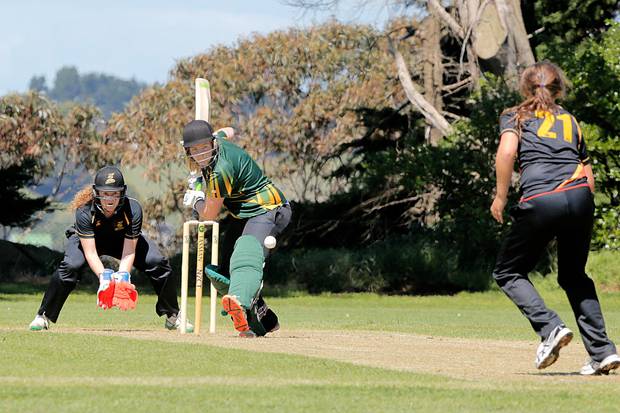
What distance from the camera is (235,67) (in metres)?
40.6

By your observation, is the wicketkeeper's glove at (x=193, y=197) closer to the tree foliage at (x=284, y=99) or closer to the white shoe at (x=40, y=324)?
the white shoe at (x=40, y=324)

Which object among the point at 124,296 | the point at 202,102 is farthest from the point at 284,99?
the point at 124,296

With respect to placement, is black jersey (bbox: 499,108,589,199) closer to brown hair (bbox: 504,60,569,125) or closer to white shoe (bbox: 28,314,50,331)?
brown hair (bbox: 504,60,569,125)

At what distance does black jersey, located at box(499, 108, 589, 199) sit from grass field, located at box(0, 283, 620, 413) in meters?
1.32

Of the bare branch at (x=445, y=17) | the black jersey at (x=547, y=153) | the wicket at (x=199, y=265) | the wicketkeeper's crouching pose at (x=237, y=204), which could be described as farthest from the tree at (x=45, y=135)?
the black jersey at (x=547, y=153)

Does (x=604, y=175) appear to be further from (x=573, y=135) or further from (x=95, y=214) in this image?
(x=573, y=135)

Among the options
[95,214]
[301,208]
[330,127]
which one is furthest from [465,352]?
[330,127]

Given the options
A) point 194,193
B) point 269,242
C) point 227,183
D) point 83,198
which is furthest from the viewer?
point 83,198

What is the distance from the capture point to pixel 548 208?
8.41 metres

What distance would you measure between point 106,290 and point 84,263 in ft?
3.77

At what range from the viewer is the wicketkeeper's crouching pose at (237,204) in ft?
34.8

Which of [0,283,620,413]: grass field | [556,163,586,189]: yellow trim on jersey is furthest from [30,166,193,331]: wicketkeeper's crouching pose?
[556,163,586,189]: yellow trim on jersey

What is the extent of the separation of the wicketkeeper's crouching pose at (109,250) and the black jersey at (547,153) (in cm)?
430

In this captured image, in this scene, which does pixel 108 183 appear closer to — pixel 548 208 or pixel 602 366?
pixel 548 208
